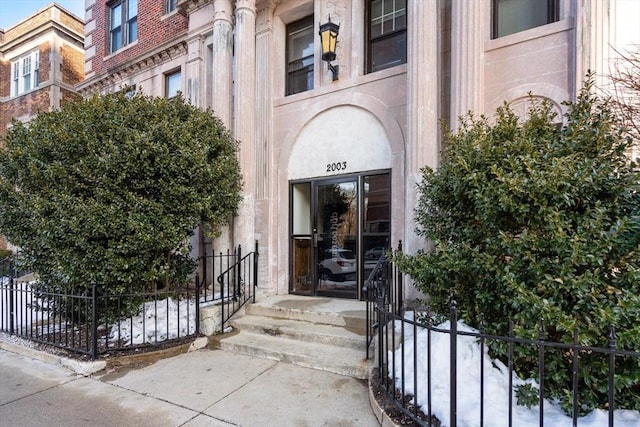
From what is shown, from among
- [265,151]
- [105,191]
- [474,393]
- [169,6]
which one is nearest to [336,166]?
[265,151]

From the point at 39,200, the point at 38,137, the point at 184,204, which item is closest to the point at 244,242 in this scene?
the point at 184,204

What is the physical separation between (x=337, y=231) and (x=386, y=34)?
140 inches

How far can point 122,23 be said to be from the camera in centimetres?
1108

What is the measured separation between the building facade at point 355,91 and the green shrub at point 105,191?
1.53 metres

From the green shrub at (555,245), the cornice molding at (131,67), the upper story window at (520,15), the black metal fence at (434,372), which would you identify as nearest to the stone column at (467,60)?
the upper story window at (520,15)

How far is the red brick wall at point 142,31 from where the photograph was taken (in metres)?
9.70

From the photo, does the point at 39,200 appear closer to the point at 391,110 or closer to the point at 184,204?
the point at 184,204

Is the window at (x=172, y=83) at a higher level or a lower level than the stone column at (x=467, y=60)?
higher

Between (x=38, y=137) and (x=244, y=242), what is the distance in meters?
3.54

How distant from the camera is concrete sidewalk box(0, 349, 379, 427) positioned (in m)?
3.33

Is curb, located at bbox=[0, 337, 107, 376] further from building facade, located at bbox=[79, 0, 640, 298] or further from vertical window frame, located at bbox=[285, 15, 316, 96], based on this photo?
vertical window frame, located at bbox=[285, 15, 316, 96]

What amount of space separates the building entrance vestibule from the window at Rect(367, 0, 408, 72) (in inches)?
78.6

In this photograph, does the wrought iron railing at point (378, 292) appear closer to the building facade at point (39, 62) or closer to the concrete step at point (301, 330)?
the concrete step at point (301, 330)

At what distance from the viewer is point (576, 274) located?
9.54ft
